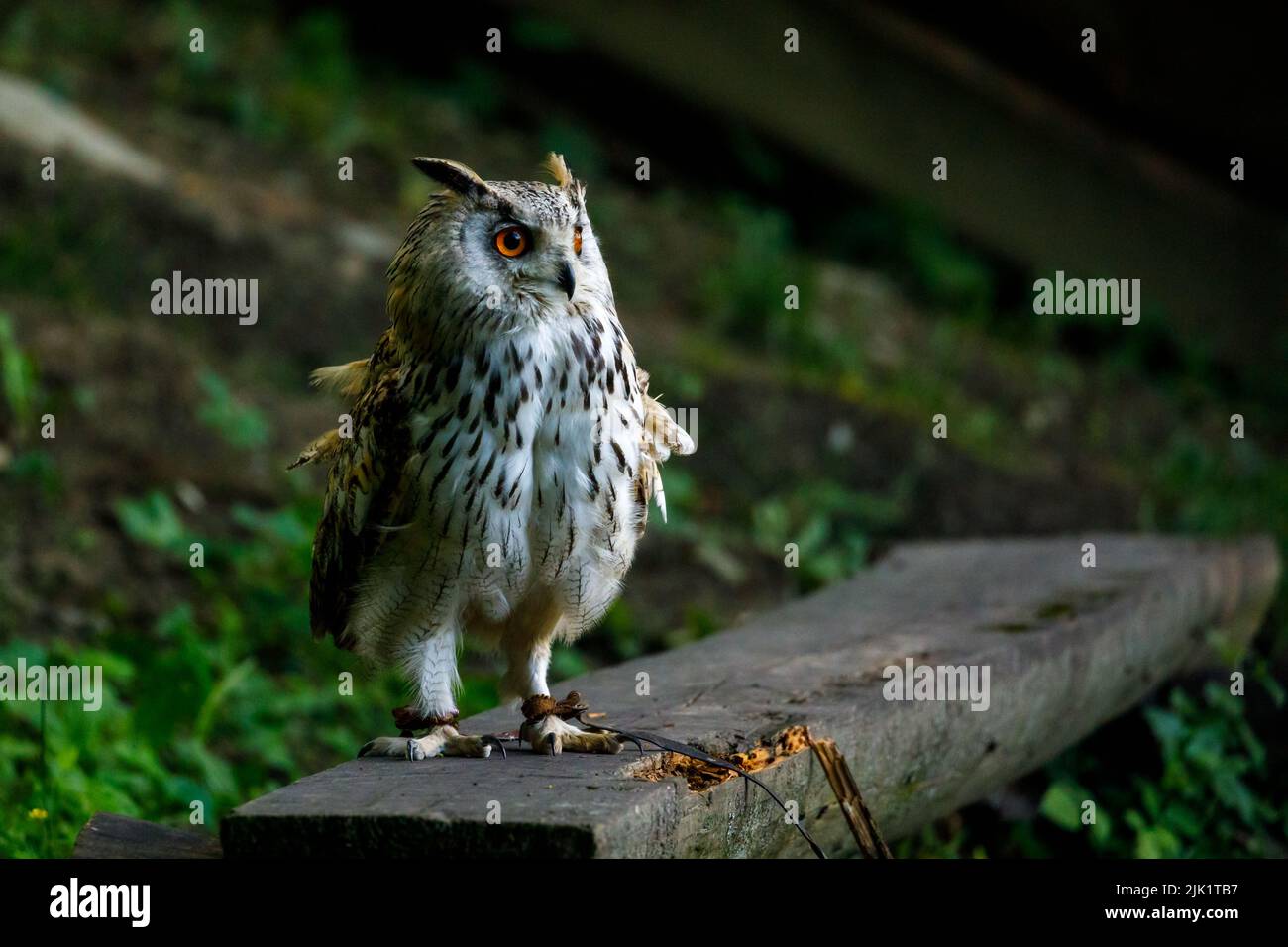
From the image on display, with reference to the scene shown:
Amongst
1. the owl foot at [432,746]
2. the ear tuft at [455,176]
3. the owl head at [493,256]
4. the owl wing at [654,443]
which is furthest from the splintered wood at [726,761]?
the ear tuft at [455,176]

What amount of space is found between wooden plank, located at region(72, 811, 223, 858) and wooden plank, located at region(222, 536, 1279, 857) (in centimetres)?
28

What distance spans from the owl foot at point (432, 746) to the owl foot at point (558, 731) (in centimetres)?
9

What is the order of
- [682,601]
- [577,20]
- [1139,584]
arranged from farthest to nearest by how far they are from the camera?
1. [577,20]
2. [682,601]
3. [1139,584]

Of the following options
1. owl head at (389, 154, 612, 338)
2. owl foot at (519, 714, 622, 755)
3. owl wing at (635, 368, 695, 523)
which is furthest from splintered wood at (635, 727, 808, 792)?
owl head at (389, 154, 612, 338)

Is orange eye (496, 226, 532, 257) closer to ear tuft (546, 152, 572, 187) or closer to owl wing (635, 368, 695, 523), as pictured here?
ear tuft (546, 152, 572, 187)

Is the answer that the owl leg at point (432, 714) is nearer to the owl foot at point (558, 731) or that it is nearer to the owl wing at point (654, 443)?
the owl foot at point (558, 731)

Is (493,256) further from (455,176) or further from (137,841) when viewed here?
(137,841)

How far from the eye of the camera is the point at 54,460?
590 centimetres

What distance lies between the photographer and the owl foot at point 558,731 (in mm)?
3271
